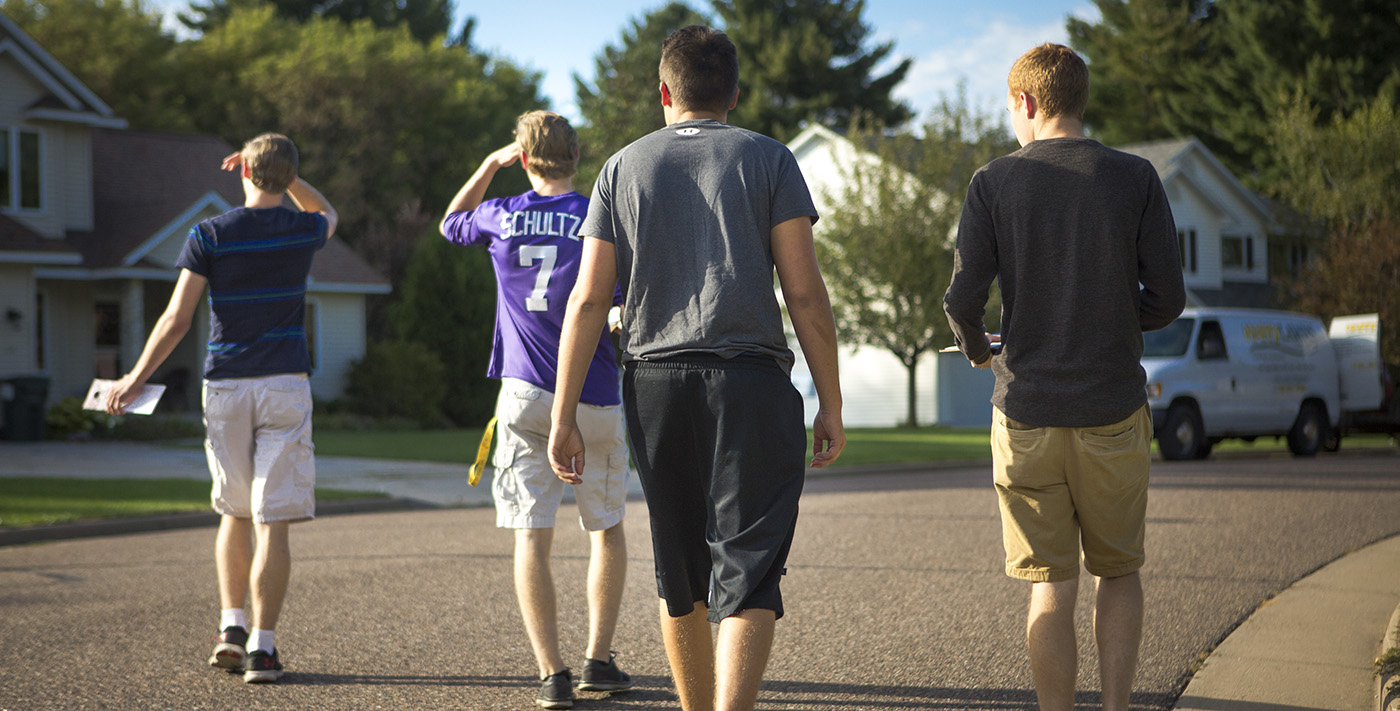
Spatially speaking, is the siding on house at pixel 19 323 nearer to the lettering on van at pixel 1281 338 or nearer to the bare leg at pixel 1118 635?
the lettering on van at pixel 1281 338

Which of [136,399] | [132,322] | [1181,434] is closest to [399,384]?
[132,322]

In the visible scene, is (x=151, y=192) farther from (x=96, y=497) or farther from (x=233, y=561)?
(x=233, y=561)

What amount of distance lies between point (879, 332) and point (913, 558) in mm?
21313

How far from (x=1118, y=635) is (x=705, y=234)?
1.65 metres

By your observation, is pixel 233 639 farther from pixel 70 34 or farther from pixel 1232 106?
pixel 1232 106

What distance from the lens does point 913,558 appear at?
7.95 m

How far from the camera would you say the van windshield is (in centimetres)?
1714

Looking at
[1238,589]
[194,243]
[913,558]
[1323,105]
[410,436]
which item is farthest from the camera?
[1323,105]

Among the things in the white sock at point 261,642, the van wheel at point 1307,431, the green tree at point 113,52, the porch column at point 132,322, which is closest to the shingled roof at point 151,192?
the porch column at point 132,322

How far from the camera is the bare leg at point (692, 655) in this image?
3373 millimetres

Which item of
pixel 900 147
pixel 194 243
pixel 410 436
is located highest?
pixel 900 147

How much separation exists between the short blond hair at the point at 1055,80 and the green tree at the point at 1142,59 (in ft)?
158

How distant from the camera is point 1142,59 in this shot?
50906 millimetres

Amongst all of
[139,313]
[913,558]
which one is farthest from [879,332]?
[913,558]
